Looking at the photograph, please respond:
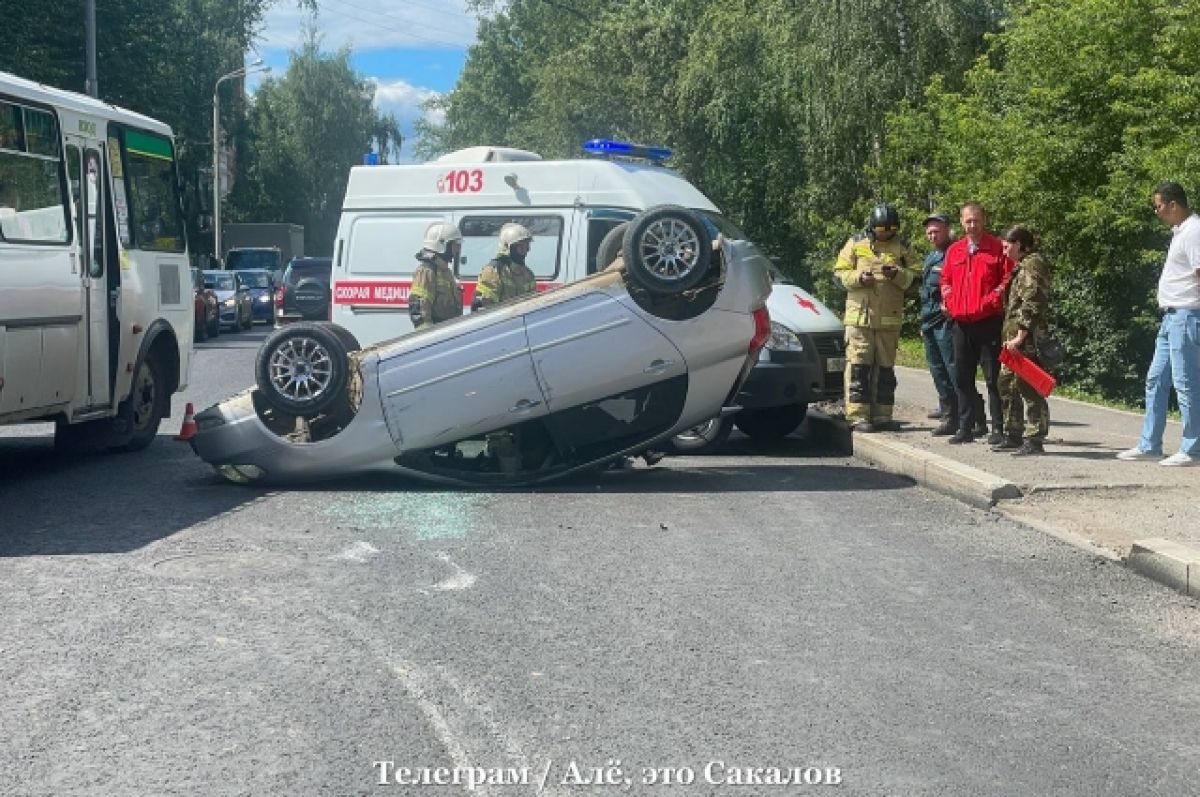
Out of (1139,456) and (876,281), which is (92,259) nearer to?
(876,281)

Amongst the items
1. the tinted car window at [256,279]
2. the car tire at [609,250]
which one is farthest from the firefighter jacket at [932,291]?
the tinted car window at [256,279]

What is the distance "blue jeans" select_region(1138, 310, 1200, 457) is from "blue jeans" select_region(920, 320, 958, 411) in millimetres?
1986

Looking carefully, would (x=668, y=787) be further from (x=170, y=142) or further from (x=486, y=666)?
(x=170, y=142)

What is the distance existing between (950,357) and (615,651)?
7.69m

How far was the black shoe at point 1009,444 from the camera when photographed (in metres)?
12.4

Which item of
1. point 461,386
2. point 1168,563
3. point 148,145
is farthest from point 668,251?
point 148,145

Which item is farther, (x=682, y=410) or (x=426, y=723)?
(x=682, y=410)

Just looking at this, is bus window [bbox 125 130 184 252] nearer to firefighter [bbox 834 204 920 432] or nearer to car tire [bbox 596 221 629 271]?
car tire [bbox 596 221 629 271]

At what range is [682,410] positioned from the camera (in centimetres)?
1130

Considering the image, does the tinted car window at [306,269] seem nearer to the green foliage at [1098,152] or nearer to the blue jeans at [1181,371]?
the green foliage at [1098,152]

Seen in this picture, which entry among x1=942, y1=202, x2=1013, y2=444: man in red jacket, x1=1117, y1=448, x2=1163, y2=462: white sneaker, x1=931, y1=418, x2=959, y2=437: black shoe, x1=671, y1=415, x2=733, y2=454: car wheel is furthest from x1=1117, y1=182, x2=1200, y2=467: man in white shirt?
x1=671, y1=415, x2=733, y2=454: car wheel

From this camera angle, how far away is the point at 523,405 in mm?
11031

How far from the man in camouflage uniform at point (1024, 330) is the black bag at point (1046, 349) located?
0.02 meters

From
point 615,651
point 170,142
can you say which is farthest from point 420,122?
point 615,651
